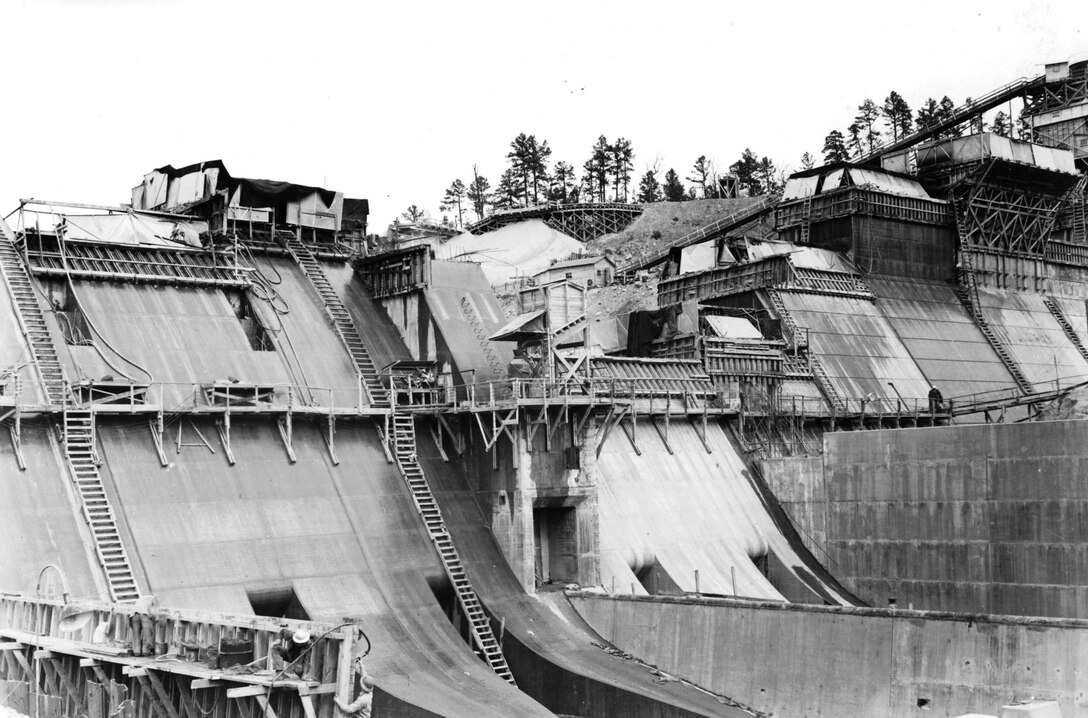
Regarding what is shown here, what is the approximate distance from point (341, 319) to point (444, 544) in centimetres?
1174

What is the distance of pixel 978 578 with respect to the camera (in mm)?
49469

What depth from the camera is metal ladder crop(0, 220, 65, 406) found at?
41938mm

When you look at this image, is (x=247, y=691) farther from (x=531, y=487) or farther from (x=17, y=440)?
(x=531, y=487)

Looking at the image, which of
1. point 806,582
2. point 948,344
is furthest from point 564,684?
point 948,344

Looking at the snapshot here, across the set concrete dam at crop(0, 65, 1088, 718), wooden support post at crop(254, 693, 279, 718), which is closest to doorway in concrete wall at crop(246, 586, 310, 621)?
concrete dam at crop(0, 65, 1088, 718)

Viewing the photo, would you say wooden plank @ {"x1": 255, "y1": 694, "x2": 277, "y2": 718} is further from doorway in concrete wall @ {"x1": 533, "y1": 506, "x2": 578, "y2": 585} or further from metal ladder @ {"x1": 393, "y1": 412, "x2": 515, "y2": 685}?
doorway in concrete wall @ {"x1": 533, "y1": 506, "x2": 578, "y2": 585}

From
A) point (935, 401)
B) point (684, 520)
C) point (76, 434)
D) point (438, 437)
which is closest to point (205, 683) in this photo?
point (76, 434)

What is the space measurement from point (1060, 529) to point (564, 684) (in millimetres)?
18668

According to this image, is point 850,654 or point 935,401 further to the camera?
point 935,401

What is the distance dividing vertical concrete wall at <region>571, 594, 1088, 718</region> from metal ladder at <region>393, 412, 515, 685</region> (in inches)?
155

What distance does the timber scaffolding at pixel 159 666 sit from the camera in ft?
86.4

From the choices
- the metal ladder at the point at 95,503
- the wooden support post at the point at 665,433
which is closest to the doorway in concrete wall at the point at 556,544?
the wooden support post at the point at 665,433

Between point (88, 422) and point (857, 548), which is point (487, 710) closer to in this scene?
point (88, 422)

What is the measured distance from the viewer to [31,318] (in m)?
44.2
